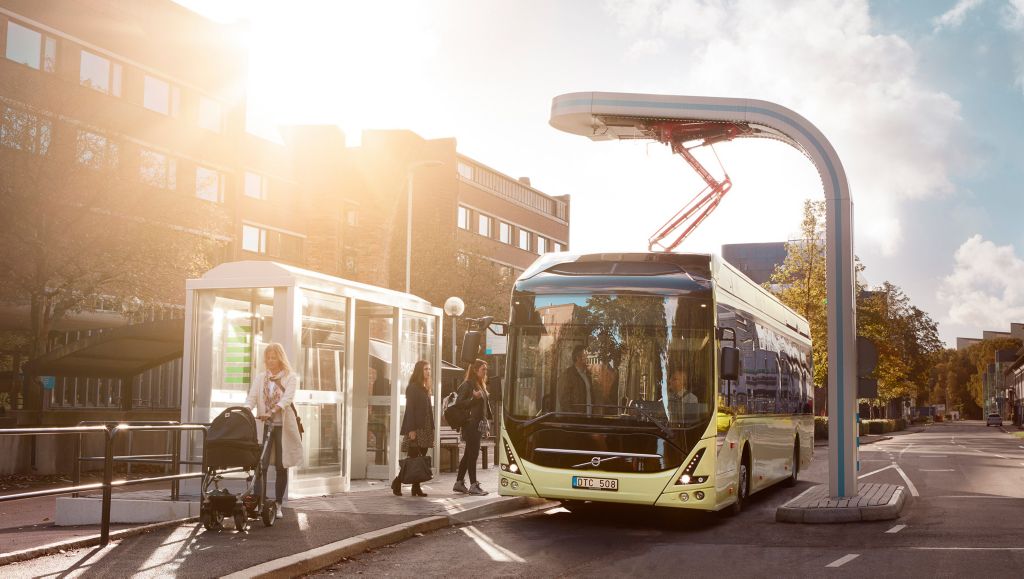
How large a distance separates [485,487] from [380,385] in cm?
222

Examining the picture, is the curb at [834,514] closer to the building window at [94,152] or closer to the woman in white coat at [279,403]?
the woman in white coat at [279,403]

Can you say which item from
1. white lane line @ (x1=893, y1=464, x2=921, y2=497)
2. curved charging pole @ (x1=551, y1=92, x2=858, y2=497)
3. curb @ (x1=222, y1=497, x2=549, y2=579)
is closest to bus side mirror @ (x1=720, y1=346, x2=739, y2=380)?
curved charging pole @ (x1=551, y1=92, x2=858, y2=497)

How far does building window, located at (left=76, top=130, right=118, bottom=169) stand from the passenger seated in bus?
15.2 m

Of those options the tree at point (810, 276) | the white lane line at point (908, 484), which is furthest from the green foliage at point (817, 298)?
the white lane line at point (908, 484)

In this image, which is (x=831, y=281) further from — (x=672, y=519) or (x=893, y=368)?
(x=893, y=368)

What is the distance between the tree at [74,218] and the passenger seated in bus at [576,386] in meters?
14.0

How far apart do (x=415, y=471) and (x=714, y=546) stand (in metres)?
4.61

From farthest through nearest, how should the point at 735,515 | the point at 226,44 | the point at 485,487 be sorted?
the point at 226,44, the point at 485,487, the point at 735,515

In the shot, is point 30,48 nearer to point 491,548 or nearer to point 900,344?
point 491,548

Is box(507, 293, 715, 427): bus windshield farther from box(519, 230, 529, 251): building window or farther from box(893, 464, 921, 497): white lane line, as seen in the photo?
box(519, 230, 529, 251): building window

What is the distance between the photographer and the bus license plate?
11945mm

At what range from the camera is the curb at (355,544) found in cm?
841

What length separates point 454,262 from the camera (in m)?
49.0

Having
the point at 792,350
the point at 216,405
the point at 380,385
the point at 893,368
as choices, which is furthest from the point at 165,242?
the point at 893,368
